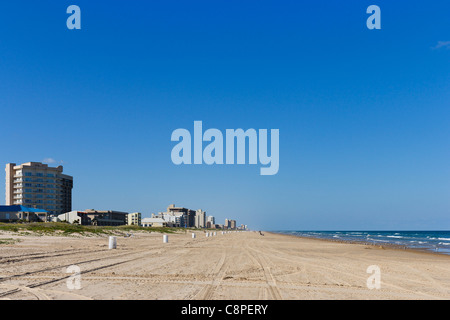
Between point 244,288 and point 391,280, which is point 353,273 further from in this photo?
point 244,288

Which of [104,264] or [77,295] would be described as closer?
[77,295]

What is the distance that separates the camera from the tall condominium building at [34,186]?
134 meters

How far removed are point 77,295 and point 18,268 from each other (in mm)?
5954

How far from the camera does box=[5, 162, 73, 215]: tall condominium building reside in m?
134

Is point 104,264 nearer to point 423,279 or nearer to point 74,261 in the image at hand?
point 74,261

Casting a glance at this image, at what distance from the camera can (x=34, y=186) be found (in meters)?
135

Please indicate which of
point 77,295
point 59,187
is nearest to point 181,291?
point 77,295

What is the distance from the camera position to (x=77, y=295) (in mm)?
9648

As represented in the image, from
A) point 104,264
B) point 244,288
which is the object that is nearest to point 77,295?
point 244,288
